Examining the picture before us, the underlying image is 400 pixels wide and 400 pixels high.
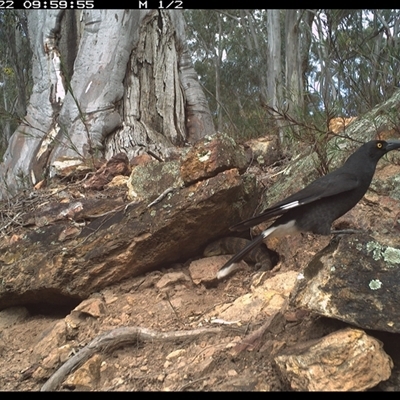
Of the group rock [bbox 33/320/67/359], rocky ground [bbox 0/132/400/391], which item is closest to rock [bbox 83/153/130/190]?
rocky ground [bbox 0/132/400/391]

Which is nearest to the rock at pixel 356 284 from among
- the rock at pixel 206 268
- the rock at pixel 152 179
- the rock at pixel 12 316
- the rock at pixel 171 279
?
the rock at pixel 206 268

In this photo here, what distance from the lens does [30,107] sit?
21.7 ft

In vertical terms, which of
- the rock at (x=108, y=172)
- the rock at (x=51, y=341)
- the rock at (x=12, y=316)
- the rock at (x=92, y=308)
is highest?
the rock at (x=108, y=172)

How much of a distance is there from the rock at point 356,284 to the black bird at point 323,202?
14.2 inches

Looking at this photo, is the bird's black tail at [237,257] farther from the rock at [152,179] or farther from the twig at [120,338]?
the rock at [152,179]

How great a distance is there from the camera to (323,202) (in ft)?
9.59

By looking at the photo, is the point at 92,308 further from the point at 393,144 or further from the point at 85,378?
the point at 393,144

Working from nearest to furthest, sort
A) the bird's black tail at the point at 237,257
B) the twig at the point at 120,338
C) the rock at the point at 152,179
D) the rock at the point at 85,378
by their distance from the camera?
the rock at the point at 85,378, the twig at the point at 120,338, the bird's black tail at the point at 237,257, the rock at the point at 152,179

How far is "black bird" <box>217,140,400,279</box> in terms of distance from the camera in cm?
283

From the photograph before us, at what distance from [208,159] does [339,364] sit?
1.79m

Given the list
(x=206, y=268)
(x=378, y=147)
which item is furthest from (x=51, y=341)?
(x=378, y=147)

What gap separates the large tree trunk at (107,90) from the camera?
601 centimetres

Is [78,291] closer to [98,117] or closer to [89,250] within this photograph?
[89,250]

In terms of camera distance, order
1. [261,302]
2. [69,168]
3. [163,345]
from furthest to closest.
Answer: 1. [69,168]
2. [261,302]
3. [163,345]
